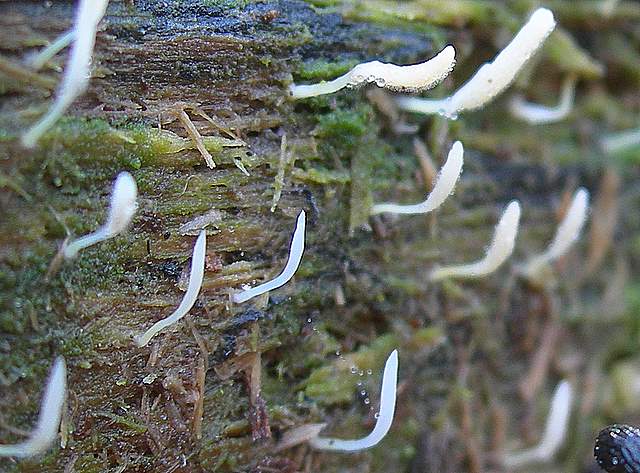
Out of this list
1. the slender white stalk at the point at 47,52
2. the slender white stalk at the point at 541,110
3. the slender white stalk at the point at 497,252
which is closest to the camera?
the slender white stalk at the point at 47,52

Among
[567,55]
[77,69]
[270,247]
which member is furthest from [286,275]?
[567,55]

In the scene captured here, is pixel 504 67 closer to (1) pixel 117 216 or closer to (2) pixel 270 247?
(2) pixel 270 247

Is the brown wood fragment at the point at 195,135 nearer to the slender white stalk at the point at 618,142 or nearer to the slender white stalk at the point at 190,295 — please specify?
the slender white stalk at the point at 190,295

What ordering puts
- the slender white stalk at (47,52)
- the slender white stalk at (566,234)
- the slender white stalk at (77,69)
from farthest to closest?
the slender white stalk at (566,234)
the slender white stalk at (47,52)
the slender white stalk at (77,69)

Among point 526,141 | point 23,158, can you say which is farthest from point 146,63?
point 526,141

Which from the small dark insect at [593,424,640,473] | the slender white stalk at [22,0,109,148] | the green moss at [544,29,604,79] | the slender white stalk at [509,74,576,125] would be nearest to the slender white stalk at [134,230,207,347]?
the slender white stalk at [22,0,109,148]

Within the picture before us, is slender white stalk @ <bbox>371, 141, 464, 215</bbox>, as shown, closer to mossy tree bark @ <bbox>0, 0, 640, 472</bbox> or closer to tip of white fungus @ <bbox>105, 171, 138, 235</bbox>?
mossy tree bark @ <bbox>0, 0, 640, 472</bbox>

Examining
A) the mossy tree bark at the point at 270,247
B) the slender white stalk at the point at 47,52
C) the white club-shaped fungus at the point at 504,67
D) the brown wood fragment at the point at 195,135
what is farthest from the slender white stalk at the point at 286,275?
the slender white stalk at the point at 47,52
